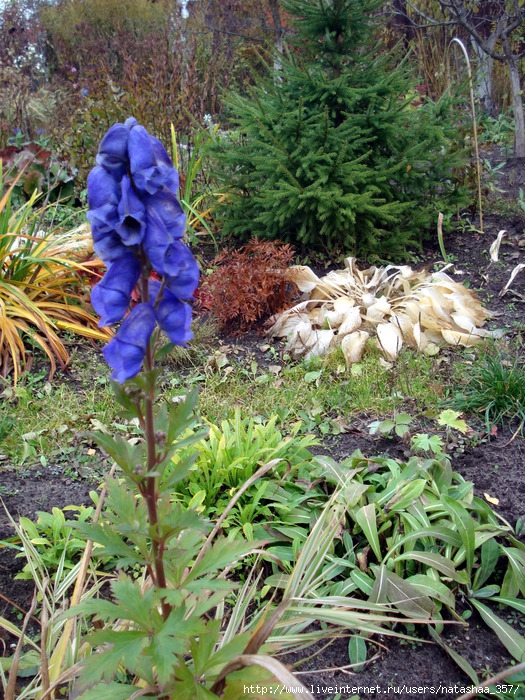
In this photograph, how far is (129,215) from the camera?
1.07m

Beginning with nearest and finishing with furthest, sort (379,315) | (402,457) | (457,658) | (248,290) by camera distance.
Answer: (457,658) → (402,457) → (379,315) → (248,290)

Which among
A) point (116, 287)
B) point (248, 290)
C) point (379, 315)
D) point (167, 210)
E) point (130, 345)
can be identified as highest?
point (167, 210)

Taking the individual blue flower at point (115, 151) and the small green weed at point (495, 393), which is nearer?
the individual blue flower at point (115, 151)

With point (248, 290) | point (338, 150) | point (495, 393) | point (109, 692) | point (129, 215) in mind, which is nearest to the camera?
point (129, 215)

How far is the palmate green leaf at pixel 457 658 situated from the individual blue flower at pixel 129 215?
1.65m

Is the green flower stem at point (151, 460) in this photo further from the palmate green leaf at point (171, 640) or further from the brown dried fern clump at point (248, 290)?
the brown dried fern clump at point (248, 290)

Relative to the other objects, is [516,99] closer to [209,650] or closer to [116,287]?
[116,287]

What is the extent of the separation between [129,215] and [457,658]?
1.75 m

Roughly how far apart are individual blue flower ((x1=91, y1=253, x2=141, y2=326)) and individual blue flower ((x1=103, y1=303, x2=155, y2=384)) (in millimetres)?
56

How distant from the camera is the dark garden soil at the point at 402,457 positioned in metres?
1.82

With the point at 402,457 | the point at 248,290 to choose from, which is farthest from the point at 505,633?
the point at 248,290

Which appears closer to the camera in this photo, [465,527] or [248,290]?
[465,527]

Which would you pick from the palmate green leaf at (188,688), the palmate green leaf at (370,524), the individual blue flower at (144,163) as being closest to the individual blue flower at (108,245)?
the individual blue flower at (144,163)

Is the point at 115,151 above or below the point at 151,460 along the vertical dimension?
above
